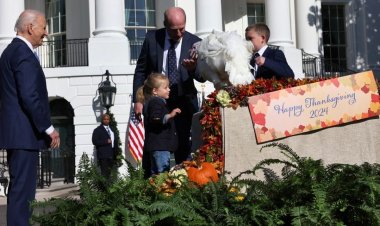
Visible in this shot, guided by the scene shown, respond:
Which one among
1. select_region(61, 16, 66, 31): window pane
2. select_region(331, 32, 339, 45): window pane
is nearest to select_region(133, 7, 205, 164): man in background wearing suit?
select_region(61, 16, 66, 31): window pane

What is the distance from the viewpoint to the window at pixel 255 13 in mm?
28641

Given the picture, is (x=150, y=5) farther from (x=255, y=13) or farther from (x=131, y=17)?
(x=255, y=13)

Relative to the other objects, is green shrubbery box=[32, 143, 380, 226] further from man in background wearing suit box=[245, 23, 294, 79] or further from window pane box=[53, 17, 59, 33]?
window pane box=[53, 17, 59, 33]

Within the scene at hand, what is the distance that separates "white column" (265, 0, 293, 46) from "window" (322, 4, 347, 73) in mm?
4145

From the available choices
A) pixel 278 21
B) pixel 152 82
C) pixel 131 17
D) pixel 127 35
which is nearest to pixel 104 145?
pixel 127 35

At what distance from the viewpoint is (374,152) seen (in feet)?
18.6

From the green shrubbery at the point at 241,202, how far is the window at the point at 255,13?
24983 millimetres

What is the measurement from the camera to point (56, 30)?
2616 cm

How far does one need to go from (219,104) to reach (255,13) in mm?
23589

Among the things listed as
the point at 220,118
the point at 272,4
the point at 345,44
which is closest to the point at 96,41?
the point at 272,4

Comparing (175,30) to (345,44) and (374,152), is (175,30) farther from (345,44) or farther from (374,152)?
(345,44)

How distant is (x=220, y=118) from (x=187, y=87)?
5.42 ft

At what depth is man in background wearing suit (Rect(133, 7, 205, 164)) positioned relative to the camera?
282 inches

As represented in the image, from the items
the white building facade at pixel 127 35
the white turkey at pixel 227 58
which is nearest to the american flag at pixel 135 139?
the white building facade at pixel 127 35
